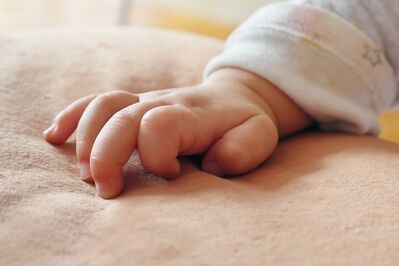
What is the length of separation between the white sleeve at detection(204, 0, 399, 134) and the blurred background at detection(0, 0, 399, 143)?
1140 millimetres

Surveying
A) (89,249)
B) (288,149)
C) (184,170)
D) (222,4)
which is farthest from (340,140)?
(222,4)

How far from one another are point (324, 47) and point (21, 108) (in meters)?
0.30

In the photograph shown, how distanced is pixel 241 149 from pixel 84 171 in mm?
124

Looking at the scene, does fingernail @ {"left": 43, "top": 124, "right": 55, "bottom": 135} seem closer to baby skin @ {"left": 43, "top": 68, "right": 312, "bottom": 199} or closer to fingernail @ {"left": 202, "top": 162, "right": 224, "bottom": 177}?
baby skin @ {"left": 43, "top": 68, "right": 312, "bottom": 199}

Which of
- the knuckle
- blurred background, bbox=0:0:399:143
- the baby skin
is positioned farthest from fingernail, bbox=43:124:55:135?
blurred background, bbox=0:0:399:143

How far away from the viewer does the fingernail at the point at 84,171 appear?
0.42m

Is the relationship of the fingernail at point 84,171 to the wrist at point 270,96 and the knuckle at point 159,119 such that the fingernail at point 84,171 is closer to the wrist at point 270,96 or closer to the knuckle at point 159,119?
the knuckle at point 159,119

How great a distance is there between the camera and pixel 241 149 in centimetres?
45

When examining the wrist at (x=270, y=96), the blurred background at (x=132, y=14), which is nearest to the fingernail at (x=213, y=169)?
the wrist at (x=270, y=96)

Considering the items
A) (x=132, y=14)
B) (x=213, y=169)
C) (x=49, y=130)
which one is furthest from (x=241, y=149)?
(x=132, y=14)

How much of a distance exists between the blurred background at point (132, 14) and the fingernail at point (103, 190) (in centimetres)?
132

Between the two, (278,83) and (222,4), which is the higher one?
(278,83)

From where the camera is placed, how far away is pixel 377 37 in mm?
604

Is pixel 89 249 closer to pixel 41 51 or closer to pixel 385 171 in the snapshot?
pixel 385 171
